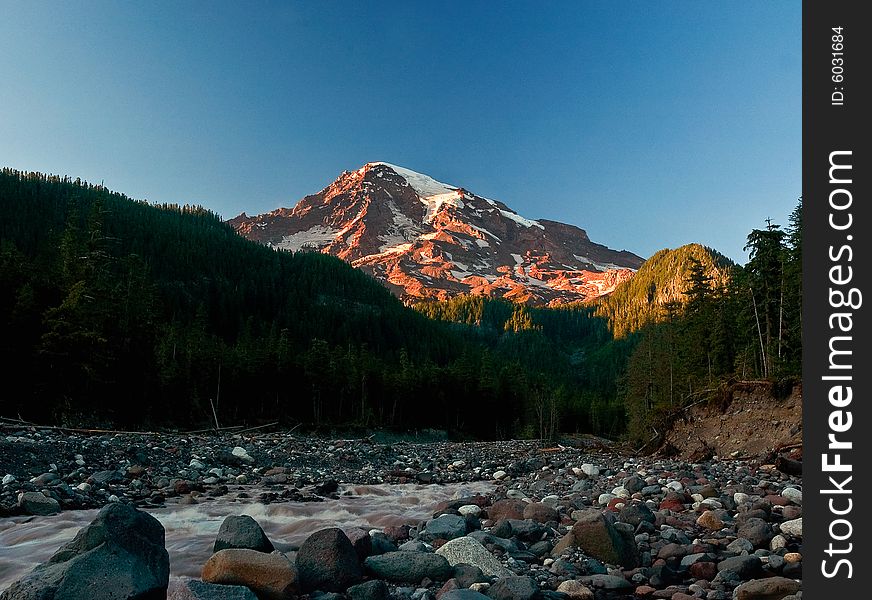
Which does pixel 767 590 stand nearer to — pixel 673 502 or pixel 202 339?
pixel 673 502

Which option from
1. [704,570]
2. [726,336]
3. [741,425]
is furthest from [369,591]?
[726,336]

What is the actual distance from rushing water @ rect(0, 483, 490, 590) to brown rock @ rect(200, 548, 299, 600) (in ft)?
3.22

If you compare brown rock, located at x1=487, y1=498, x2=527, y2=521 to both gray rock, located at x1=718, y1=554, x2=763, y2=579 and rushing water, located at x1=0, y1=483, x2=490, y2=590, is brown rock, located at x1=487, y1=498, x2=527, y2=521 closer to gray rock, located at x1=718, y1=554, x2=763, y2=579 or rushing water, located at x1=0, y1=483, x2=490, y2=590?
rushing water, located at x1=0, y1=483, x2=490, y2=590

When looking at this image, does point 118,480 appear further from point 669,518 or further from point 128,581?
point 669,518

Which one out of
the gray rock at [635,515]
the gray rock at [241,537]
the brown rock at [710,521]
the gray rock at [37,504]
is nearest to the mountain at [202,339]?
the gray rock at [37,504]

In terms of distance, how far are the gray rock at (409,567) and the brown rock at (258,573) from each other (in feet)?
2.81

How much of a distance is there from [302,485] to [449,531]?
20.4 ft

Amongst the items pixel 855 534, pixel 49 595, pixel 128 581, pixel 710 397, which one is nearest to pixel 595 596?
pixel 855 534

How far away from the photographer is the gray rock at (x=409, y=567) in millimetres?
4602

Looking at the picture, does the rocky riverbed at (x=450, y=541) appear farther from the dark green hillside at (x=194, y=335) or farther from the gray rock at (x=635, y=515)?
the dark green hillside at (x=194, y=335)

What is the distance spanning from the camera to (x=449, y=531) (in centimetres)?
631

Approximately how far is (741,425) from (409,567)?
14.8 metres

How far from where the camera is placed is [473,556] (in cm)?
493

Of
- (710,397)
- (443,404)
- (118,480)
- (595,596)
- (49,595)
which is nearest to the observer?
(49,595)
